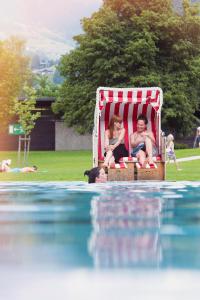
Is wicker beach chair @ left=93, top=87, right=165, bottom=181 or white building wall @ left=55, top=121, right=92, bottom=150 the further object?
white building wall @ left=55, top=121, right=92, bottom=150

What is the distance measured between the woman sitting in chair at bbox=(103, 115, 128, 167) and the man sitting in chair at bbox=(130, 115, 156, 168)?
0.95ft

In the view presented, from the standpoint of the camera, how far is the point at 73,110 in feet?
160

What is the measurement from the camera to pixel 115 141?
19766 millimetres

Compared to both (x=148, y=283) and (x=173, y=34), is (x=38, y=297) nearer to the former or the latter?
(x=148, y=283)

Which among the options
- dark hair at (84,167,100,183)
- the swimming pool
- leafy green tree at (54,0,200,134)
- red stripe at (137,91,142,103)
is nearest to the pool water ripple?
the swimming pool

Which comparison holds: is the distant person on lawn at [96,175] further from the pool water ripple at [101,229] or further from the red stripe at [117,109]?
the red stripe at [117,109]

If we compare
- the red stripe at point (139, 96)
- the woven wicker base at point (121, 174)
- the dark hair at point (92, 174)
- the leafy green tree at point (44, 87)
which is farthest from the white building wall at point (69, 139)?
the dark hair at point (92, 174)

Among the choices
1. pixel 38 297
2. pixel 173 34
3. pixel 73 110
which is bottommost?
pixel 38 297

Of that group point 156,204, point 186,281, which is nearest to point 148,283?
point 186,281

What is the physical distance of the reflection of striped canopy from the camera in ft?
65.4

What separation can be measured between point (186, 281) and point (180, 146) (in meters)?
43.2

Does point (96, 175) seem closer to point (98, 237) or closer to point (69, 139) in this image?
point (98, 237)

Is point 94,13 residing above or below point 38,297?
above

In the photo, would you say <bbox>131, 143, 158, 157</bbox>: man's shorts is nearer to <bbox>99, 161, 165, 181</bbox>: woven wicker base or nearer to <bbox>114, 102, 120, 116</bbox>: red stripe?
<bbox>99, 161, 165, 181</bbox>: woven wicker base
